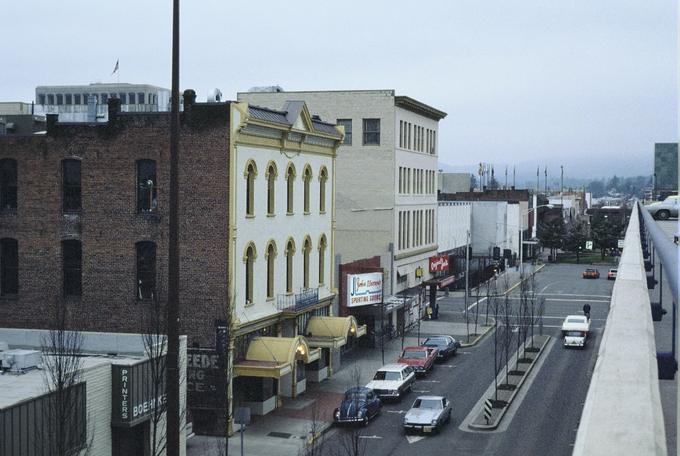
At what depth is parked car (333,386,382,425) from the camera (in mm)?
35938

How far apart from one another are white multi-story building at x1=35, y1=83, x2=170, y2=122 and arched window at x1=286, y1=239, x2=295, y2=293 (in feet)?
27.3

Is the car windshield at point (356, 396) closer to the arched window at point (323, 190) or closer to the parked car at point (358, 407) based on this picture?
the parked car at point (358, 407)

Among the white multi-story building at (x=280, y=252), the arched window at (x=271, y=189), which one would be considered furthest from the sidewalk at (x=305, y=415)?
the arched window at (x=271, y=189)

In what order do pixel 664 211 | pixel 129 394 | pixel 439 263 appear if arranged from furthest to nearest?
1. pixel 439 263
2. pixel 664 211
3. pixel 129 394

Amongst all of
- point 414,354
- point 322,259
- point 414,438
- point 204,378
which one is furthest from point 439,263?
point 204,378

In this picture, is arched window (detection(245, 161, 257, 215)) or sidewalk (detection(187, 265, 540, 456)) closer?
sidewalk (detection(187, 265, 540, 456))

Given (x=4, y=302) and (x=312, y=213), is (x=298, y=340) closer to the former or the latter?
(x=312, y=213)

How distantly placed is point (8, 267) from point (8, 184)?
11.3 ft

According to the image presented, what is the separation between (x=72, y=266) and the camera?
3725 centimetres

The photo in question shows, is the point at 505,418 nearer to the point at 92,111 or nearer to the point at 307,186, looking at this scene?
the point at 307,186

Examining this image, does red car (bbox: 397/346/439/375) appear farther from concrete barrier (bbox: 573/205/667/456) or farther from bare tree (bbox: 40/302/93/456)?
concrete barrier (bbox: 573/205/667/456)

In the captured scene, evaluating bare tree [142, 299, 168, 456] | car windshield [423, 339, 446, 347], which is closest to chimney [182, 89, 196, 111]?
bare tree [142, 299, 168, 456]

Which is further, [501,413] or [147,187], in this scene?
[501,413]

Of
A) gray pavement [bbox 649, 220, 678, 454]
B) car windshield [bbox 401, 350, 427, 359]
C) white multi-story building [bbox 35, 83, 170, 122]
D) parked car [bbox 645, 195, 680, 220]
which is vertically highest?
white multi-story building [bbox 35, 83, 170, 122]
